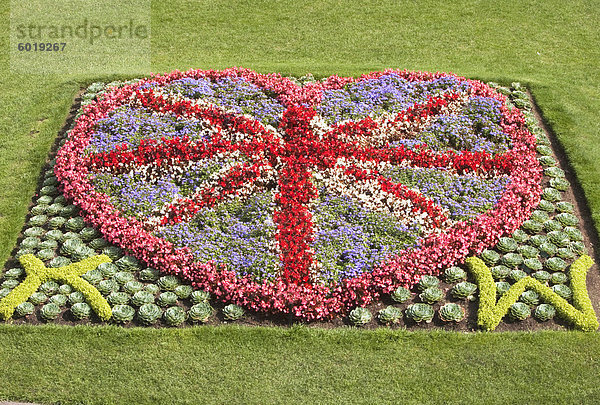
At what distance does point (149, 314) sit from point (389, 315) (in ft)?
12.1

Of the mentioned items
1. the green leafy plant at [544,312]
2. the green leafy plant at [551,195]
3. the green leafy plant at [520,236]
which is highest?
the green leafy plant at [551,195]

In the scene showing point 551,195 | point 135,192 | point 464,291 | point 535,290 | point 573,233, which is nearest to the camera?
point 464,291

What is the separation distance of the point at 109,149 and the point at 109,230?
221 cm

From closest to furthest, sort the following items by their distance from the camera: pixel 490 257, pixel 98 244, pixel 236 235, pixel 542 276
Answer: pixel 542 276 < pixel 490 257 < pixel 236 235 < pixel 98 244

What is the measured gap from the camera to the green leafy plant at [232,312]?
30.3 ft

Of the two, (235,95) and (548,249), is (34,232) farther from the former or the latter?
(548,249)

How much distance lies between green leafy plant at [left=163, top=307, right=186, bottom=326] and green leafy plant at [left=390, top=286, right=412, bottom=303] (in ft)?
10.9

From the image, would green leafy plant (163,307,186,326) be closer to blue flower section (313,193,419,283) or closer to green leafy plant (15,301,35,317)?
green leafy plant (15,301,35,317)

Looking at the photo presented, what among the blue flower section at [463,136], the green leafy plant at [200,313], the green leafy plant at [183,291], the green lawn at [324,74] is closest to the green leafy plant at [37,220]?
the green lawn at [324,74]

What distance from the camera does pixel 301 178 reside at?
11.3m

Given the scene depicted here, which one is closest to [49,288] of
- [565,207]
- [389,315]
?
[389,315]

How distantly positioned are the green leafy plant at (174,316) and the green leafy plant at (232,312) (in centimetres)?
65

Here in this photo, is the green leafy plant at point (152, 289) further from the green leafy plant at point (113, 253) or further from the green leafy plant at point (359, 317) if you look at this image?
the green leafy plant at point (359, 317)

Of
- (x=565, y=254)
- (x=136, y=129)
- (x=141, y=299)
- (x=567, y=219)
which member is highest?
(x=136, y=129)
